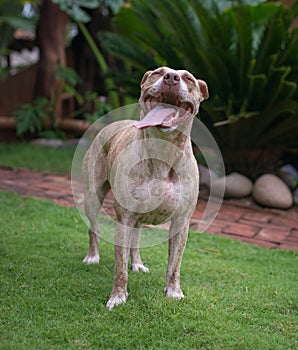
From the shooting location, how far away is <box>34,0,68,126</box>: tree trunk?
942cm

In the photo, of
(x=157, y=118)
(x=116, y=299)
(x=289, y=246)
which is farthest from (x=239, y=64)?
(x=116, y=299)

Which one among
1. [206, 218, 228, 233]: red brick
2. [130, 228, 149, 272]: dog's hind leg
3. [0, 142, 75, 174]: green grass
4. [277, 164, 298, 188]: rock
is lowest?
[0, 142, 75, 174]: green grass

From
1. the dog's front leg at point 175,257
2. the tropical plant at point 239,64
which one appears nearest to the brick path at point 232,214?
the tropical plant at point 239,64

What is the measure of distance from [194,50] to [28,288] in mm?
3995

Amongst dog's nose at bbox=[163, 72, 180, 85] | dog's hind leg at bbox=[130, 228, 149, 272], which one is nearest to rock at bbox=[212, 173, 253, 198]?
dog's hind leg at bbox=[130, 228, 149, 272]

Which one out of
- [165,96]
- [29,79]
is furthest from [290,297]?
[29,79]

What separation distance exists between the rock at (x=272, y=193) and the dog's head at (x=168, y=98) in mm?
3293

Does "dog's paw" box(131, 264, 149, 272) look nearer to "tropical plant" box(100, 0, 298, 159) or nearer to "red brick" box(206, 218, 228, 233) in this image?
"red brick" box(206, 218, 228, 233)

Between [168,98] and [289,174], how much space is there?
4219mm

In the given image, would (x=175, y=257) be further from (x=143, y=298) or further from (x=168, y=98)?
(x=168, y=98)

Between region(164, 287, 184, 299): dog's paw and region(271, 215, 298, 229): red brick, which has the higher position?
region(164, 287, 184, 299): dog's paw

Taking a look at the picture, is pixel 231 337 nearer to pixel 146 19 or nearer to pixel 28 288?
pixel 28 288

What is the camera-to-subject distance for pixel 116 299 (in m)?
3.01

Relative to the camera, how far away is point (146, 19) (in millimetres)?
6734
